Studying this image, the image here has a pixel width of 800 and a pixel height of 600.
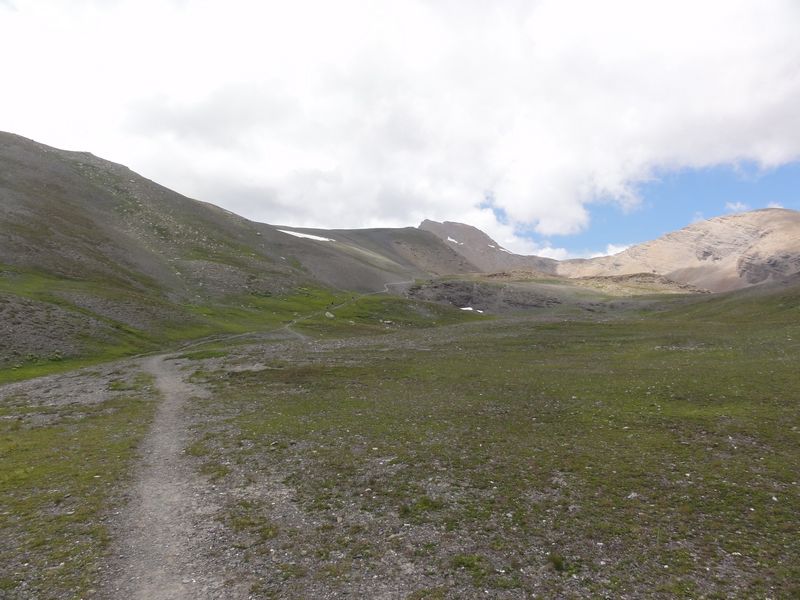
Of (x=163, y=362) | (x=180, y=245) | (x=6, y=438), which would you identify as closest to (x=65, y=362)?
(x=163, y=362)

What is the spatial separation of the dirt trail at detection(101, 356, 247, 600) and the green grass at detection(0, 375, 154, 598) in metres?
0.79

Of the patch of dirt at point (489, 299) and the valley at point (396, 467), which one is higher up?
the patch of dirt at point (489, 299)

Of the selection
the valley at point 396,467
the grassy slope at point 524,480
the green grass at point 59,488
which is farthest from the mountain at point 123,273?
the grassy slope at point 524,480

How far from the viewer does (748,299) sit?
9938 centimetres

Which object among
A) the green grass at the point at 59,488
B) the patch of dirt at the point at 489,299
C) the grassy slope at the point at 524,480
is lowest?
the green grass at the point at 59,488

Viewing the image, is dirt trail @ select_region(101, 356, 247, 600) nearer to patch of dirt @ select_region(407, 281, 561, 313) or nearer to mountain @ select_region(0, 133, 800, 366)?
mountain @ select_region(0, 133, 800, 366)

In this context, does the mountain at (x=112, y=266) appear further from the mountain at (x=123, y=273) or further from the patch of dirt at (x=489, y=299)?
the patch of dirt at (x=489, y=299)

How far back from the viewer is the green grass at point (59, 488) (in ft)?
45.8

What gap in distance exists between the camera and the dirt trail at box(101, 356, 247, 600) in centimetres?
1327

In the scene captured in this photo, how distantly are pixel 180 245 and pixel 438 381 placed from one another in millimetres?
130203

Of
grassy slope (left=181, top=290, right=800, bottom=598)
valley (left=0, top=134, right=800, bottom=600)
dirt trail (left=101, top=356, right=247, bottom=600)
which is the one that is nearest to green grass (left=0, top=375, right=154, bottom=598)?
valley (left=0, top=134, right=800, bottom=600)

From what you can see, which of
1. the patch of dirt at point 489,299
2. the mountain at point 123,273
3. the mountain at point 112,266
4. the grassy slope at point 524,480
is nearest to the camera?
the grassy slope at point 524,480

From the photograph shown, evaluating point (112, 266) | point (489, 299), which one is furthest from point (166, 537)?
point (489, 299)

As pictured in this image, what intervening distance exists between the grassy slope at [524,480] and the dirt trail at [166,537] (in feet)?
4.03
